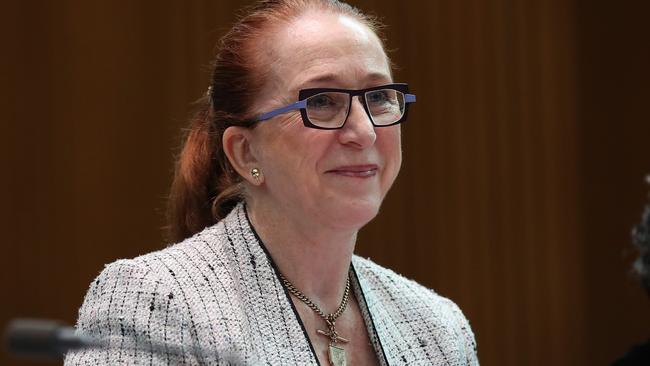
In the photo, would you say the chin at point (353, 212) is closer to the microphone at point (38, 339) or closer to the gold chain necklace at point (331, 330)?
the gold chain necklace at point (331, 330)

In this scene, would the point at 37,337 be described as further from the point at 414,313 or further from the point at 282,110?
the point at 414,313

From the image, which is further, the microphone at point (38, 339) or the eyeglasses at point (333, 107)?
the eyeglasses at point (333, 107)

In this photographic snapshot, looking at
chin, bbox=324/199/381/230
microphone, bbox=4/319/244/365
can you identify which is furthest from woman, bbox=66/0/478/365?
microphone, bbox=4/319/244/365

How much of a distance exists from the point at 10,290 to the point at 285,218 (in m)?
1.65

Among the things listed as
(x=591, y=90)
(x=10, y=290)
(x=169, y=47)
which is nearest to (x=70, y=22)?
(x=169, y=47)

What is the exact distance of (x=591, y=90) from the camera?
4461mm

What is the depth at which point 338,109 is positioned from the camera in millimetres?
2262

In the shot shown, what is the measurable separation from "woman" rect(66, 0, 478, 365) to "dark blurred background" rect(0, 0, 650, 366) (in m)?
1.40

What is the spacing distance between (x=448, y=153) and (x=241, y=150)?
1960 millimetres

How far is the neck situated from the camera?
2312 millimetres

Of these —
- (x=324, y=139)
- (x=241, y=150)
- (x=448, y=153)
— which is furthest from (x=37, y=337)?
(x=448, y=153)

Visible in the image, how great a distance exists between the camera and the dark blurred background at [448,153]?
12.3ft

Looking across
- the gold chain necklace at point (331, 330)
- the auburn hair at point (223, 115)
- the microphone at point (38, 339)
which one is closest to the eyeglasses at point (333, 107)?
the auburn hair at point (223, 115)

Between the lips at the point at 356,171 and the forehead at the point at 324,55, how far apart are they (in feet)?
0.57
